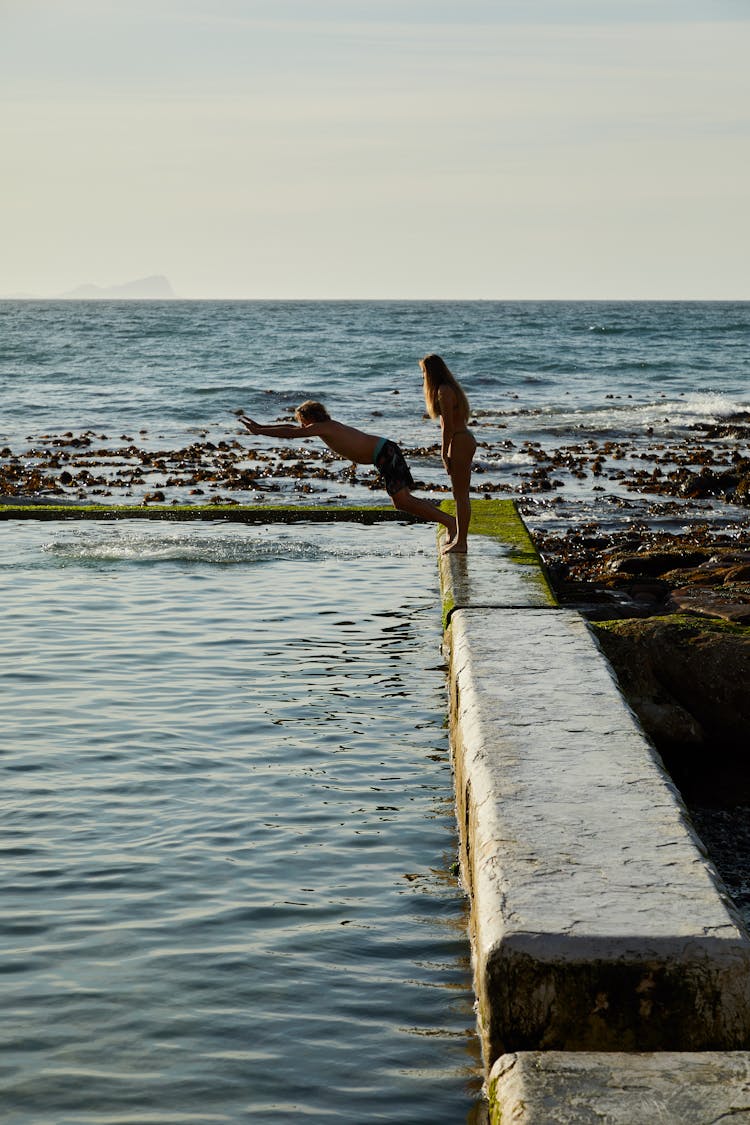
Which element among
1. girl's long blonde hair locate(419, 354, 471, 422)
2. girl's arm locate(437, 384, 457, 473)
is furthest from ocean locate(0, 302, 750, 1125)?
girl's long blonde hair locate(419, 354, 471, 422)

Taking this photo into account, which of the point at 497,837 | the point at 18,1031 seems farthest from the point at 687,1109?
the point at 18,1031

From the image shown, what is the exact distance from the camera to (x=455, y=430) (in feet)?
33.9

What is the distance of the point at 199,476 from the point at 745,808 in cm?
1495

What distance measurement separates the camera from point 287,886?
5051mm

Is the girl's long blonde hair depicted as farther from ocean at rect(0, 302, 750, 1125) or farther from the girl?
ocean at rect(0, 302, 750, 1125)

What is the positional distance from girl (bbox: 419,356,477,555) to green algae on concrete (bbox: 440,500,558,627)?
268 mm

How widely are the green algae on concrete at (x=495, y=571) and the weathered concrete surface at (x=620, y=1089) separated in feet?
15.5

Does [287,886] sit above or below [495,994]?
below

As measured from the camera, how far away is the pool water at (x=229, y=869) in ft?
12.5

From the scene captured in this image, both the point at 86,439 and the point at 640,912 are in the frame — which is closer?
the point at 640,912

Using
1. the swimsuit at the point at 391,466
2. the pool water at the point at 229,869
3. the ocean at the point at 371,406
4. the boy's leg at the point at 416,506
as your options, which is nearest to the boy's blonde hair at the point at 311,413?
the swimsuit at the point at 391,466

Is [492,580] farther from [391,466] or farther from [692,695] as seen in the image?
[391,466]

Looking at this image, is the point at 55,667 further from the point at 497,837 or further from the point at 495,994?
the point at 495,994

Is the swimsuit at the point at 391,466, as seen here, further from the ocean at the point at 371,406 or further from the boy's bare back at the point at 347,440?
the ocean at the point at 371,406
